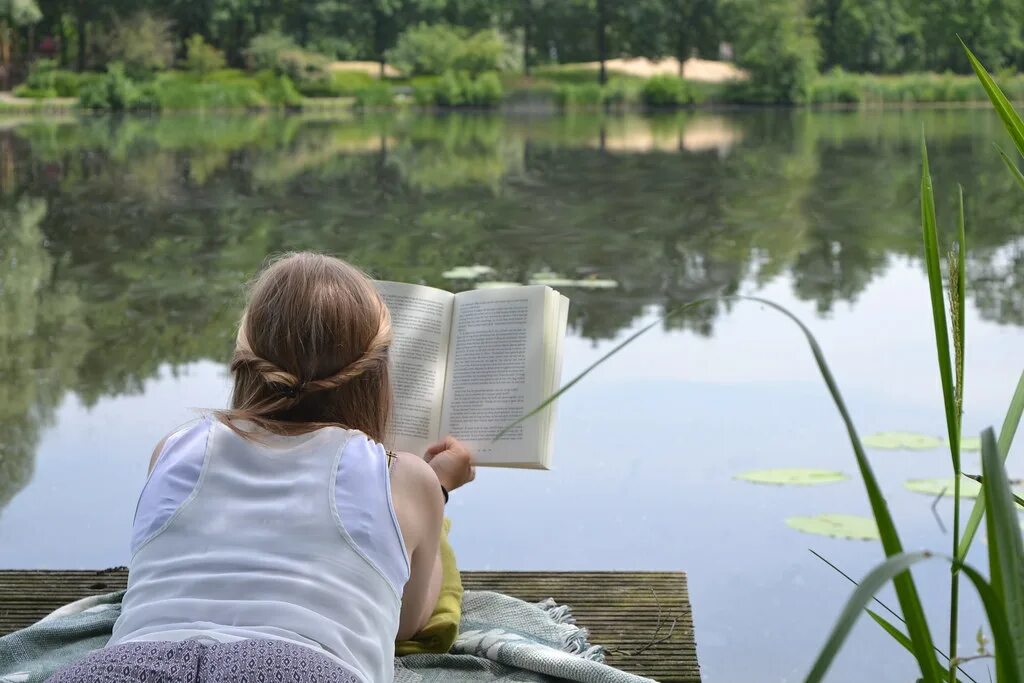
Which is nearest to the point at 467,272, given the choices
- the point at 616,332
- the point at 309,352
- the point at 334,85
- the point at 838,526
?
the point at 616,332

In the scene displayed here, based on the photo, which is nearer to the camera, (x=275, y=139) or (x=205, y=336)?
(x=205, y=336)

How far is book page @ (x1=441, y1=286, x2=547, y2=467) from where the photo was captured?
1568 millimetres

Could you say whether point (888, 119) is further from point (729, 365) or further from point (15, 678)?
point (15, 678)

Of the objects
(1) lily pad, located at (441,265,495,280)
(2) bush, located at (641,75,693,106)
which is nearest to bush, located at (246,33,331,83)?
(2) bush, located at (641,75,693,106)

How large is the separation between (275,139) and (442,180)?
16.7 feet

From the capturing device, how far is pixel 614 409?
337 centimetres

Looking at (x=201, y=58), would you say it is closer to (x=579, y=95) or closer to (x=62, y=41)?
(x=62, y=41)

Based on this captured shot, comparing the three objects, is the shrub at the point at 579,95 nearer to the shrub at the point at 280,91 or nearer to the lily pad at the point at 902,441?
the shrub at the point at 280,91

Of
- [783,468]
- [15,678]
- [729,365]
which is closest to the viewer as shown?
[15,678]

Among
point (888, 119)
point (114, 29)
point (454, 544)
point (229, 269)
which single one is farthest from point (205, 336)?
point (114, 29)

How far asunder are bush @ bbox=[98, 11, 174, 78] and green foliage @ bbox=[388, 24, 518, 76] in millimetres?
4775

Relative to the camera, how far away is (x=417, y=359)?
1655mm

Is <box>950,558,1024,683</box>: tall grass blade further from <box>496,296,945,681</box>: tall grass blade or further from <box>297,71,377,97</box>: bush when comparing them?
<box>297,71,377,97</box>: bush

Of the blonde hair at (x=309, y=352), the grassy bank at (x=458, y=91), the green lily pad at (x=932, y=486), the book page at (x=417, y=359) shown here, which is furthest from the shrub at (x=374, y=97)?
the blonde hair at (x=309, y=352)
